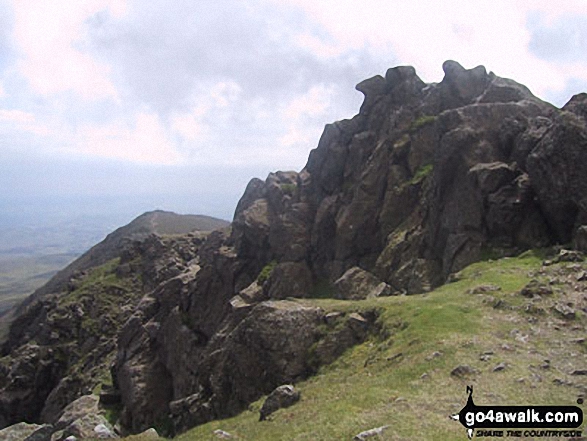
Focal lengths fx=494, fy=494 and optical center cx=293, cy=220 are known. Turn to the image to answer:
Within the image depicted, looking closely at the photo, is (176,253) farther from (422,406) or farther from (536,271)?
(422,406)

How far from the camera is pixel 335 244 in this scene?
7975cm

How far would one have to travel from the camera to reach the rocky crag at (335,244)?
145 ft

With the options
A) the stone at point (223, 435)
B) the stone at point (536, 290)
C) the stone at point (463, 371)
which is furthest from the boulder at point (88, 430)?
the stone at point (536, 290)

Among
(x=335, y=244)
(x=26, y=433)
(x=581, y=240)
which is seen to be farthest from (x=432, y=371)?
(x=335, y=244)

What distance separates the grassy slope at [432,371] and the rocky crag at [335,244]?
15.3ft

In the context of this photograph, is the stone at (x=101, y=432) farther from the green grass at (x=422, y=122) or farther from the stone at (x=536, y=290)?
the green grass at (x=422, y=122)

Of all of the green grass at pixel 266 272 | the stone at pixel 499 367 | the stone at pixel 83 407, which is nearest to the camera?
the stone at pixel 499 367

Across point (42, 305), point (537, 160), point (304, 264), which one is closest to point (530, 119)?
point (537, 160)

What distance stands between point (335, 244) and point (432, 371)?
53755mm

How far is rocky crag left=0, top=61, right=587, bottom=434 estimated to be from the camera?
44.2 metres

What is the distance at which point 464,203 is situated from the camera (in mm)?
57031

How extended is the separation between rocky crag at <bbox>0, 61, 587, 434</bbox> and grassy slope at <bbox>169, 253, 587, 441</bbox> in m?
4.65

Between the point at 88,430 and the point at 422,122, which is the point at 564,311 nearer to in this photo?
the point at 88,430

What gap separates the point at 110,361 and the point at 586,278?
9372 centimetres
